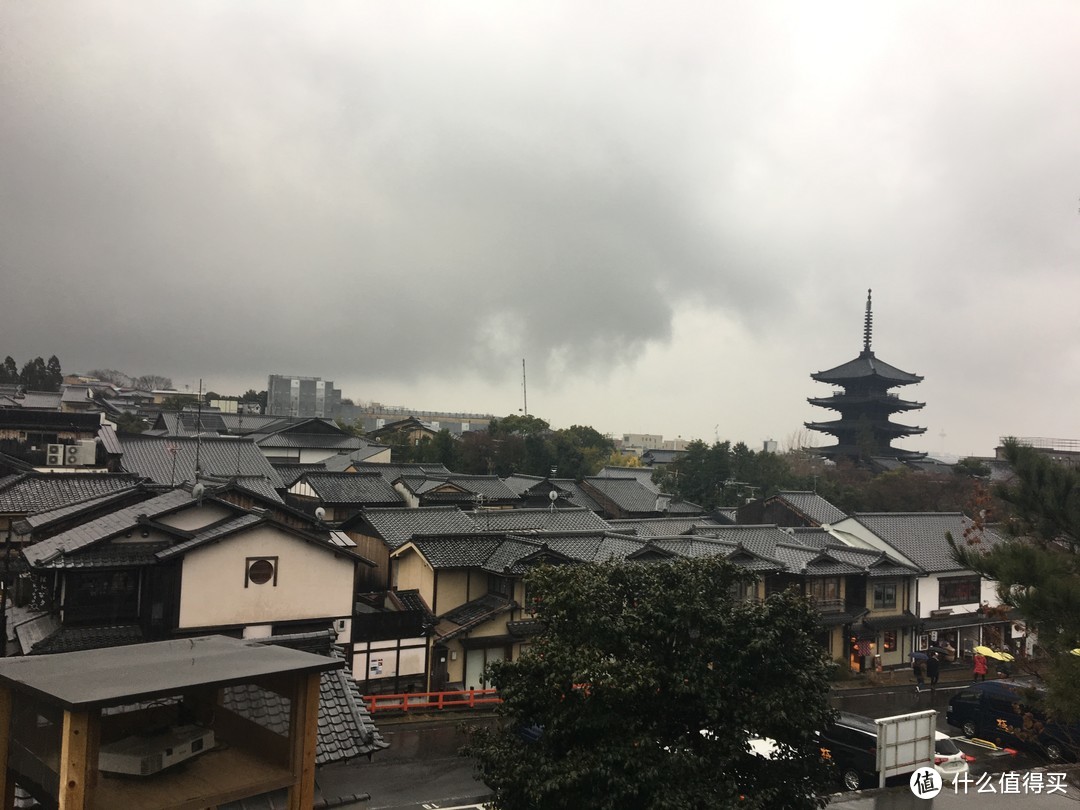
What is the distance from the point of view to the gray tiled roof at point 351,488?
42.1m

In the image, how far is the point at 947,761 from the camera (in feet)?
55.0

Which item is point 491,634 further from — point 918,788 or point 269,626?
point 918,788

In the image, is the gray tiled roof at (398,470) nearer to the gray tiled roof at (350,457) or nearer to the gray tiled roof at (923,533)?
the gray tiled roof at (350,457)

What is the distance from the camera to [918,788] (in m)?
14.4

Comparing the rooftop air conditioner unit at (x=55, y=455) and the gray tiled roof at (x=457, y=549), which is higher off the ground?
the rooftop air conditioner unit at (x=55, y=455)

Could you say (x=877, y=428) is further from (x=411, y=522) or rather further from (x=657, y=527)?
(x=411, y=522)

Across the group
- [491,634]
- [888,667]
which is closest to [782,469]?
[888,667]

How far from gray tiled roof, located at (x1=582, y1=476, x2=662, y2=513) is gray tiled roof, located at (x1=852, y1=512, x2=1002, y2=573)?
19.4m

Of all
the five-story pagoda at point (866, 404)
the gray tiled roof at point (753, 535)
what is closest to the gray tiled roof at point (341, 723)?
the gray tiled roof at point (753, 535)

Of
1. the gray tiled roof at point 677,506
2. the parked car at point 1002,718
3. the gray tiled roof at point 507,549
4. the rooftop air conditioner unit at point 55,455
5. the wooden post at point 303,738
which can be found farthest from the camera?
the gray tiled roof at point 677,506

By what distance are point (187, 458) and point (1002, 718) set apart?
38654mm

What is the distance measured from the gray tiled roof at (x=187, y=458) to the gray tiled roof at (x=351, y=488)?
8.03 feet

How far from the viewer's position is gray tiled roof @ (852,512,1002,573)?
116ft

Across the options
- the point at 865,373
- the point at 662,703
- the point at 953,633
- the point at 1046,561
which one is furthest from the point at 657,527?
the point at 865,373
